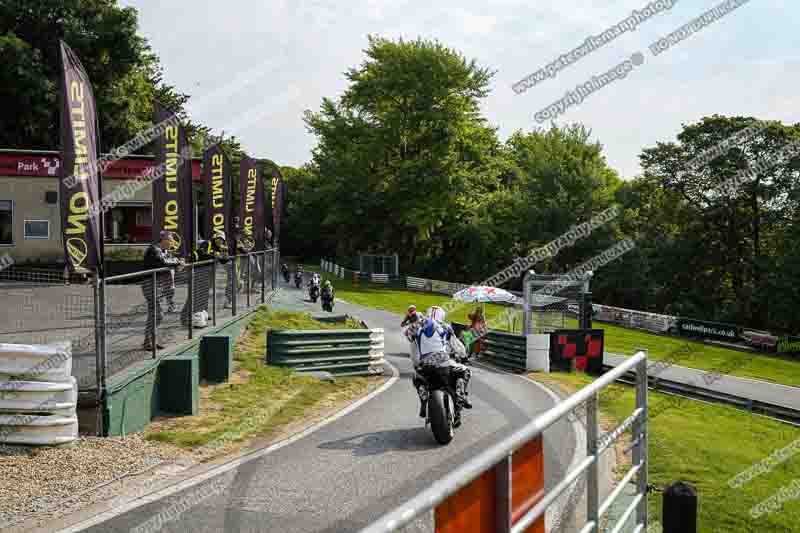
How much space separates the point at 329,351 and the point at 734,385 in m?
12.9

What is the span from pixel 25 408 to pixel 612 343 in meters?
27.4

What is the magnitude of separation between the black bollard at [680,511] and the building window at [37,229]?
97.1ft

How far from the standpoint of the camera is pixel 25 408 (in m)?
7.52

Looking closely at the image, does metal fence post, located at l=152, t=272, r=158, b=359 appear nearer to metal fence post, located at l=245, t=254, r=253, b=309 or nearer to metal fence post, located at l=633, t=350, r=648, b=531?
metal fence post, located at l=633, t=350, r=648, b=531

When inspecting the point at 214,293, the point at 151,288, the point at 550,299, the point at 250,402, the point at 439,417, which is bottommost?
the point at 250,402

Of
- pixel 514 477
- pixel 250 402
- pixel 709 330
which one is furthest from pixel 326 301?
pixel 514 477

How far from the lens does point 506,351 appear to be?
21.1 m

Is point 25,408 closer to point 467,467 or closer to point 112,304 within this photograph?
point 112,304

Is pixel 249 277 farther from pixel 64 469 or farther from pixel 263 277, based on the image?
pixel 64 469

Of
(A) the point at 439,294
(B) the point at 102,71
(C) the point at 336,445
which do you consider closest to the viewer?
(C) the point at 336,445

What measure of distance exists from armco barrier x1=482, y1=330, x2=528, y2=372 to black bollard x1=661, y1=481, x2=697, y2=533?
15.2 m

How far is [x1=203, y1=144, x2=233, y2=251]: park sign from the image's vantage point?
1877 cm

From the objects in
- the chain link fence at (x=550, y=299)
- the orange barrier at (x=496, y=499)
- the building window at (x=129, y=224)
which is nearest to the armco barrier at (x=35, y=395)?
the orange barrier at (x=496, y=499)

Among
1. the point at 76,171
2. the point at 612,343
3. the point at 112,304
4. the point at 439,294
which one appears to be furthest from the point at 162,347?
the point at 439,294
